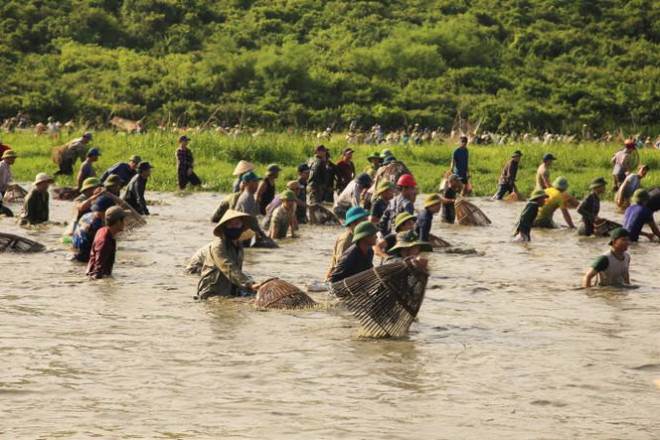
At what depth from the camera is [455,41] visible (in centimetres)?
6606

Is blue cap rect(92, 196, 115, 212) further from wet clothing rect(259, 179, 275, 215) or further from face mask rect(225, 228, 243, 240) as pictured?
wet clothing rect(259, 179, 275, 215)

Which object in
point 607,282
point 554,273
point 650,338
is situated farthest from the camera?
point 554,273

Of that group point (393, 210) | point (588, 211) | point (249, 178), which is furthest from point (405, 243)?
point (588, 211)

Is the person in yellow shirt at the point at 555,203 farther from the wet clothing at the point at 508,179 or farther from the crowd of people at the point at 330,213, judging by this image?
the wet clothing at the point at 508,179

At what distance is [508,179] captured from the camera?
25578 millimetres

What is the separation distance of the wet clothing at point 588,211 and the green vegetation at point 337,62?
31014 millimetres

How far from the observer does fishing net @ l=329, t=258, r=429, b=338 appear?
34.3 ft

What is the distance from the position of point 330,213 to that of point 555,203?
3.81 m

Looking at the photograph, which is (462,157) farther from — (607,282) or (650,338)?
(650,338)

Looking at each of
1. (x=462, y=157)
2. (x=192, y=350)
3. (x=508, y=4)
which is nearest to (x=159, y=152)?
(x=462, y=157)

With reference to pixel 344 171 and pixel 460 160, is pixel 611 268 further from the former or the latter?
pixel 460 160

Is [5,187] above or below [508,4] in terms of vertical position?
below

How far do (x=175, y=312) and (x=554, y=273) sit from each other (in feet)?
18.8

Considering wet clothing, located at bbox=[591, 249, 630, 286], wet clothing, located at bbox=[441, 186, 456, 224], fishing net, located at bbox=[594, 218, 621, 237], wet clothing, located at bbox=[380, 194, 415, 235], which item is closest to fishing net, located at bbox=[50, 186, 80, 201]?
wet clothing, located at bbox=[441, 186, 456, 224]
